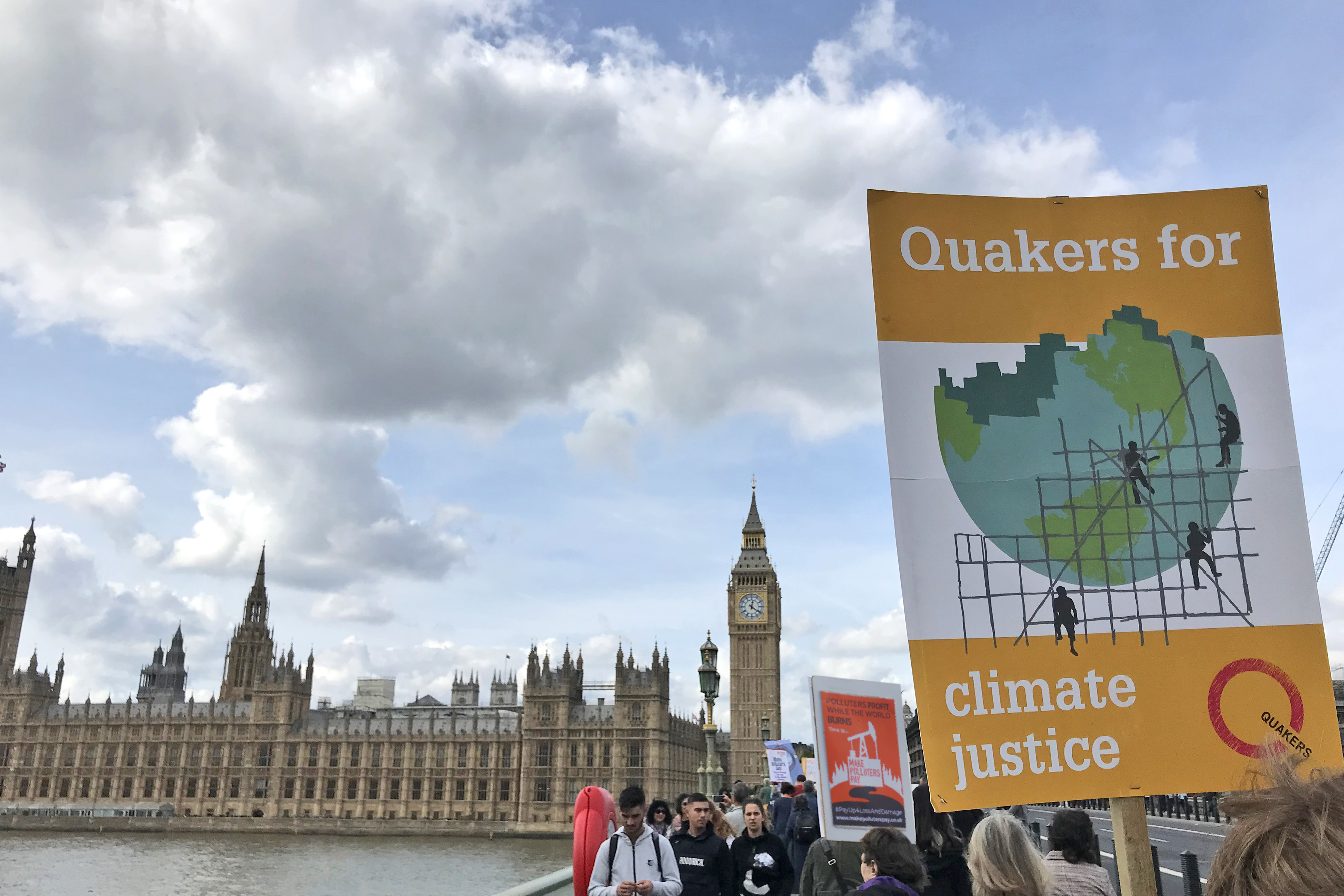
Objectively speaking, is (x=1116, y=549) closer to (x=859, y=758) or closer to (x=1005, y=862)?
(x=1005, y=862)

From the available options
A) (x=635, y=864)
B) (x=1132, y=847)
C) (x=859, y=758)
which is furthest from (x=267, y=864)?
(x=1132, y=847)

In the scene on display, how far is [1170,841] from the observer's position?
952 inches

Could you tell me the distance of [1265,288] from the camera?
4.08 metres

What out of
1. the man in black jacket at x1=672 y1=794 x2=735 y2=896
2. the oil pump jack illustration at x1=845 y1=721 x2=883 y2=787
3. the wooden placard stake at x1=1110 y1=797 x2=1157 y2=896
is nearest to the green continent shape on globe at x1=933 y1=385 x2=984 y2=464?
the wooden placard stake at x1=1110 y1=797 x2=1157 y2=896

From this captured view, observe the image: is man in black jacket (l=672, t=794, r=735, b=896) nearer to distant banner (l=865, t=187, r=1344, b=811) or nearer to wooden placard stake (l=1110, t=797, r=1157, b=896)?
wooden placard stake (l=1110, t=797, r=1157, b=896)

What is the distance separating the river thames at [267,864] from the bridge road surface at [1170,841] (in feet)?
66.1

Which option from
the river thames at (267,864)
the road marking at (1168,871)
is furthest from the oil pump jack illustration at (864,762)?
the river thames at (267,864)

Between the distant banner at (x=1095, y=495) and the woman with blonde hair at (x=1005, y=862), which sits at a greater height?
the distant banner at (x=1095, y=495)

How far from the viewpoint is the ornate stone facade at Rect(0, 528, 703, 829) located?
7712 cm

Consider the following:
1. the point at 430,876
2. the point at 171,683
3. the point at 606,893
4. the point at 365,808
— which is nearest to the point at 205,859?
the point at 430,876

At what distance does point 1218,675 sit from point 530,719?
259 ft

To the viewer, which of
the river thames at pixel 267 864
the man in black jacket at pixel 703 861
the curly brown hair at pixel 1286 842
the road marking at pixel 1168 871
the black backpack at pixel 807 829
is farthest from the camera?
the river thames at pixel 267 864

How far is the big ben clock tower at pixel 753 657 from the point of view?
299 ft

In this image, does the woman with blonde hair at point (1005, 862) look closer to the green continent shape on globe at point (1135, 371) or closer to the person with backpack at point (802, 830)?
the green continent shape on globe at point (1135, 371)
